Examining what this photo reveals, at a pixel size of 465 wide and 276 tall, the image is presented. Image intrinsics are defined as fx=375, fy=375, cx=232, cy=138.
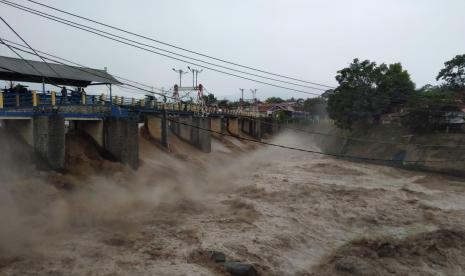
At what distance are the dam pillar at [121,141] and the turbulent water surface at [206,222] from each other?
1.03 metres

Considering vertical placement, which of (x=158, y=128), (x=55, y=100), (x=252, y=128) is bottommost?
(x=252, y=128)

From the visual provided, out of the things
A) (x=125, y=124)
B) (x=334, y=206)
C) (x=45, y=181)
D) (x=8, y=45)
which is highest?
(x=8, y=45)

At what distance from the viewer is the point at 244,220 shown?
18672 millimetres

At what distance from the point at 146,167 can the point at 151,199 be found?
6.42 metres

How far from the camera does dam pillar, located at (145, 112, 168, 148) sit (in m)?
34.8

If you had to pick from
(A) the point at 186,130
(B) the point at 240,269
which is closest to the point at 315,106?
(A) the point at 186,130

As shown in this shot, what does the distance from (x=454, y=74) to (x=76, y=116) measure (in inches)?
1666

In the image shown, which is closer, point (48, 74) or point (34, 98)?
point (34, 98)

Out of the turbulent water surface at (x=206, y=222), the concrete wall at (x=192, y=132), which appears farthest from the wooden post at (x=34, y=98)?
the concrete wall at (x=192, y=132)

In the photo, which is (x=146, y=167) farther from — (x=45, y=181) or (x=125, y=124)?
(x=45, y=181)

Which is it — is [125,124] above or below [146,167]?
above

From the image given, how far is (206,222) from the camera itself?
59.1 ft

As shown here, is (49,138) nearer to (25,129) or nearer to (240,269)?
(25,129)

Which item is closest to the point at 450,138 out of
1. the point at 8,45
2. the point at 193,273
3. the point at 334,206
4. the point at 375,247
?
the point at 334,206
